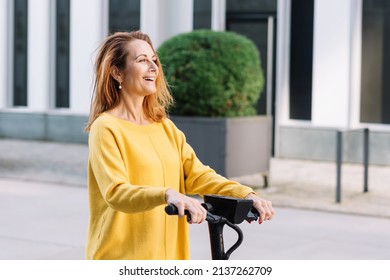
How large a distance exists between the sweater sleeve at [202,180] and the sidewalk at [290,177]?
6.43 metres

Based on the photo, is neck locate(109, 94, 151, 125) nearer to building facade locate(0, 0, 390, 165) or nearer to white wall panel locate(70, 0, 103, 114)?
building facade locate(0, 0, 390, 165)

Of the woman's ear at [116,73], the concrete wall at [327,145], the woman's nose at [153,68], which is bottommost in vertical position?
the concrete wall at [327,145]

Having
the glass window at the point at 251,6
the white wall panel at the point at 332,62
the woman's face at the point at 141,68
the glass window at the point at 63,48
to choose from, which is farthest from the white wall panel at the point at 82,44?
the woman's face at the point at 141,68

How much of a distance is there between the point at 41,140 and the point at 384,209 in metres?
9.15

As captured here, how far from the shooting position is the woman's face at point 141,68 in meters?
3.28

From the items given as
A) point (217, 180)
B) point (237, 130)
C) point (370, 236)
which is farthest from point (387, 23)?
point (217, 180)

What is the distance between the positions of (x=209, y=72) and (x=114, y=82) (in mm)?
7092

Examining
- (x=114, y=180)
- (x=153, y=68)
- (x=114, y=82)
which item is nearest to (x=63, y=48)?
(x=114, y=82)

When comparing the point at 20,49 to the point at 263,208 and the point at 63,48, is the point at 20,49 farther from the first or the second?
the point at 263,208

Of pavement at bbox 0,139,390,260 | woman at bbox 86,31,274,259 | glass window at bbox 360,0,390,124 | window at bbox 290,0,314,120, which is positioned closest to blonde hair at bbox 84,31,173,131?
woman at bbox 86,31,274,259

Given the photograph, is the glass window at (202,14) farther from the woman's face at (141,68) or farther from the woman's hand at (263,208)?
the woman's hand at (263,208)

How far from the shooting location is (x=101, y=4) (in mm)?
17031

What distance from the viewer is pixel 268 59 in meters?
14.2

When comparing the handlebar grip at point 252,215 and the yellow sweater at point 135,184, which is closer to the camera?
the handlebar grip at point 252,215
